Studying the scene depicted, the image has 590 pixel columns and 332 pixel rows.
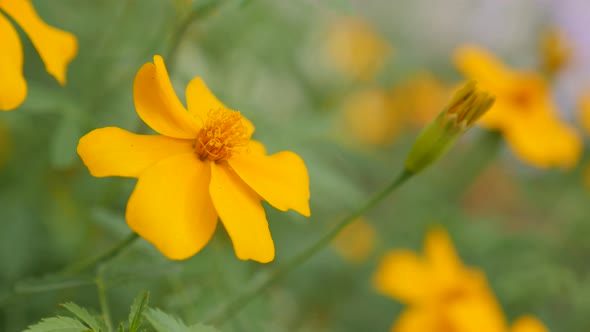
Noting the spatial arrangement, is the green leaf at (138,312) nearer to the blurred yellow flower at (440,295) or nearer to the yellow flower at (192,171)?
the yellow flower at (192,171)

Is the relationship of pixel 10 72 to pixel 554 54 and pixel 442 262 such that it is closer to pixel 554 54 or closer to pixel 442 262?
pixel 442 262

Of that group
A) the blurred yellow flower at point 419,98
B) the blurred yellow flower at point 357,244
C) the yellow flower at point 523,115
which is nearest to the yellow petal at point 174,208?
the yellow flower at point 523,115

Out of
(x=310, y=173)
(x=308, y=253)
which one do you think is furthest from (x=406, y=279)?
(x=308, y=253)

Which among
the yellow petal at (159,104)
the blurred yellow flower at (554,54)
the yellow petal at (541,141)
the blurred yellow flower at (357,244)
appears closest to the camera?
the yellow petal at (159,104)

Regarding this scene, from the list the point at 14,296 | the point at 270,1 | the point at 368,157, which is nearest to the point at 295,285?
the point at 368,157

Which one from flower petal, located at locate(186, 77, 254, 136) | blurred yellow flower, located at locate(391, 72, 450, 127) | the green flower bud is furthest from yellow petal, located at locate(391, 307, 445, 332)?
blurred yellow flower, located at locate(391, 72, 450, 127)

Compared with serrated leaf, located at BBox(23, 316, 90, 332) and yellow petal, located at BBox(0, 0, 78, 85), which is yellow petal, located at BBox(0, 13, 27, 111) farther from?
serrated leaf, located at BBox(23, 316, 90, 332)

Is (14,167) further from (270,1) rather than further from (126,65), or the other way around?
(270,1)
